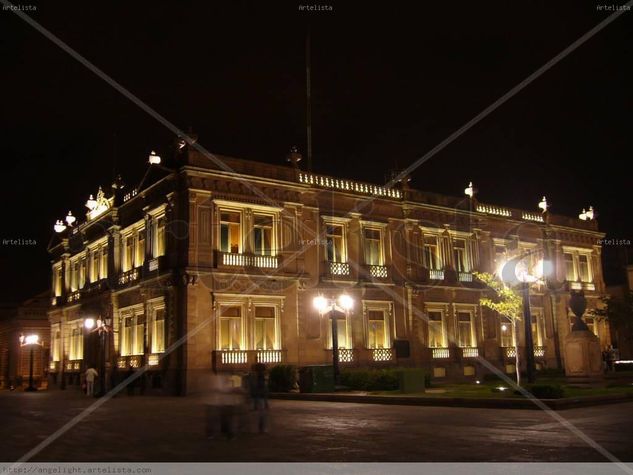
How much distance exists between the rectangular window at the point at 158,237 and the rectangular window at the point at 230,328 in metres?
4.55

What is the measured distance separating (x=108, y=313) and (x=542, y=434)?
3001 centimetres

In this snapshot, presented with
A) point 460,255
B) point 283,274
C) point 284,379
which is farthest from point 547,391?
point 460,255

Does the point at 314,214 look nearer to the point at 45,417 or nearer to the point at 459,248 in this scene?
the point at 459,248

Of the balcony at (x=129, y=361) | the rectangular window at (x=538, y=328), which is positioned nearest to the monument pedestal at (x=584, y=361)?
the balcony at (x=129, y=361)

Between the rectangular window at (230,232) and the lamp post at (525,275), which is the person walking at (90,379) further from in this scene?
the lamp post at (525,275)

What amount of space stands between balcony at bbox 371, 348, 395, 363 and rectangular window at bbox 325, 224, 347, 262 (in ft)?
17.3

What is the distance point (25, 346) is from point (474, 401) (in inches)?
1838

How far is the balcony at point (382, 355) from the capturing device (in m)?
37.8

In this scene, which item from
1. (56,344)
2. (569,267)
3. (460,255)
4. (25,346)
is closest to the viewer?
(460,255)

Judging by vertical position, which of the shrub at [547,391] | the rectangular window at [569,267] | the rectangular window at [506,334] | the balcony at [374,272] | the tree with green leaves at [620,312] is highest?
the rectangular window at [569,267]

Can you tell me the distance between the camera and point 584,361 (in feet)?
81.7

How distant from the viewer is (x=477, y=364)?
138 feet

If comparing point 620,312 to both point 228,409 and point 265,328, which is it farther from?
point 228,409

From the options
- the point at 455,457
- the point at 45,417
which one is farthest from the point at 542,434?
the point at 45,417
